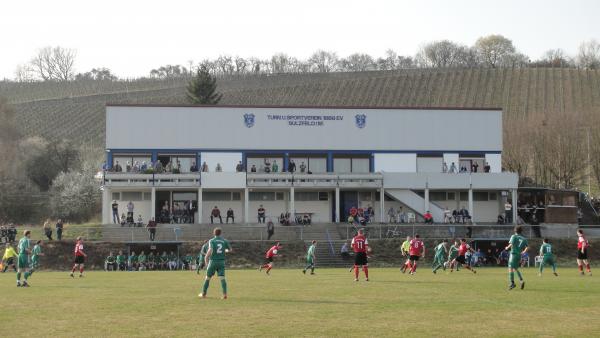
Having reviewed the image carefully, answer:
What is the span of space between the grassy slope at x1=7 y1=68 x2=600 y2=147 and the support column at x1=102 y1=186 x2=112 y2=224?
Answer: 44619 millimetres

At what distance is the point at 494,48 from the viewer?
16325cm

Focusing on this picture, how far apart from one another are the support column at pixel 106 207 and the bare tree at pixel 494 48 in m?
106

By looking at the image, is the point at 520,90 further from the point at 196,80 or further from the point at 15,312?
the point at 15,312

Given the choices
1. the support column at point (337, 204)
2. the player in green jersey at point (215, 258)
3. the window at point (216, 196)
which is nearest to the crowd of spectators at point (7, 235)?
the window at point (216, 196)

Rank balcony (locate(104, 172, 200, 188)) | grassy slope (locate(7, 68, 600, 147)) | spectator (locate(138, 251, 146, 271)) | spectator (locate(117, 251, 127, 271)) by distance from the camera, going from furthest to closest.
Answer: grassy slope (locate(7, 68, 600, 147))
balcony (locate(104, 172, 200, 188))
spectator (locate(138, 251, 146, 271))
spectator (locate(117, 251, 127, 271))

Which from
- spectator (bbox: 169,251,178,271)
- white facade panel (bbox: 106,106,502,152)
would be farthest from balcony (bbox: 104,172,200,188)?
spectator (bbox: 169,251,178,271)

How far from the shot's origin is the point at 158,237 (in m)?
55.0

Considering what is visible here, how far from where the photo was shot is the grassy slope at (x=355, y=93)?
112m

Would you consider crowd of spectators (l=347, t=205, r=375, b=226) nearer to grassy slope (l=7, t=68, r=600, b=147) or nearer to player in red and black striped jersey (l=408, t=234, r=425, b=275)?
player in red and black striped jersey (l=408, t=234, r=425, b=275)

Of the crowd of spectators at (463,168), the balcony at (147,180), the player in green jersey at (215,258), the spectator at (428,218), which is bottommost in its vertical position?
the player in green jersey at (215,258)

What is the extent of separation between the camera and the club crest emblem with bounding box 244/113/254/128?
6712 centimetres

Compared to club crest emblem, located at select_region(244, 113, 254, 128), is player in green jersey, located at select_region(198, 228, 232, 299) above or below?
below

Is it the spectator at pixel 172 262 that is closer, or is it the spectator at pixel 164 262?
the spectator at pixel 172 262

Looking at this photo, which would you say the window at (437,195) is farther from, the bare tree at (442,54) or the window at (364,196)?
the bare tree at (442,54)
